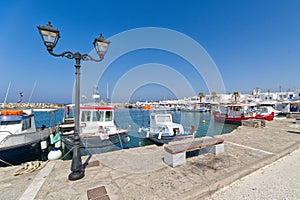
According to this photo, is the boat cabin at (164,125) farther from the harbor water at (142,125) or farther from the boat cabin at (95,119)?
the boat cabin at (95,119)

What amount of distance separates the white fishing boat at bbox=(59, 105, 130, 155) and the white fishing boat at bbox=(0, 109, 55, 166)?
5.50 feet

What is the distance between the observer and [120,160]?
4.61 m

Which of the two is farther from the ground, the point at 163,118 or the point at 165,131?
the point at 163,118

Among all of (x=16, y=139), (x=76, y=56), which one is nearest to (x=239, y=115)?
A: (x=76, y=56)

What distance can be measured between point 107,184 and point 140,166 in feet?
3.88

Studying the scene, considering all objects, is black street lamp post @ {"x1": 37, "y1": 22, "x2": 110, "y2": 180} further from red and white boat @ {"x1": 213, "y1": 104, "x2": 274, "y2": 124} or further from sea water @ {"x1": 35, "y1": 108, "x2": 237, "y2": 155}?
red and white boat @ {"x1": 213, "y1": 104, "x2": 274, "y2": 124}

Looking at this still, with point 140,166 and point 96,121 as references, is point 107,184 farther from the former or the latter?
point 96,121

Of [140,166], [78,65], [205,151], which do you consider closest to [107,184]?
[140,166]

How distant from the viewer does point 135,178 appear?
345 centimetres

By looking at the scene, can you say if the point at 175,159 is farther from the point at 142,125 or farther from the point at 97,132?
the point at 142,125

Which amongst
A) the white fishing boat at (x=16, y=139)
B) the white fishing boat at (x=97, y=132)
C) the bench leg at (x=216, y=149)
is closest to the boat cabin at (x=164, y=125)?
the white fishing boat at (x=97, y=132)

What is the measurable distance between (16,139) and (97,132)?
13.0 feet

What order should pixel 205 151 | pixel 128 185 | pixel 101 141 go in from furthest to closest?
pixel 101 141 < pixel 205 151 < pixel 128 185

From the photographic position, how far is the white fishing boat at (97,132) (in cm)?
854
